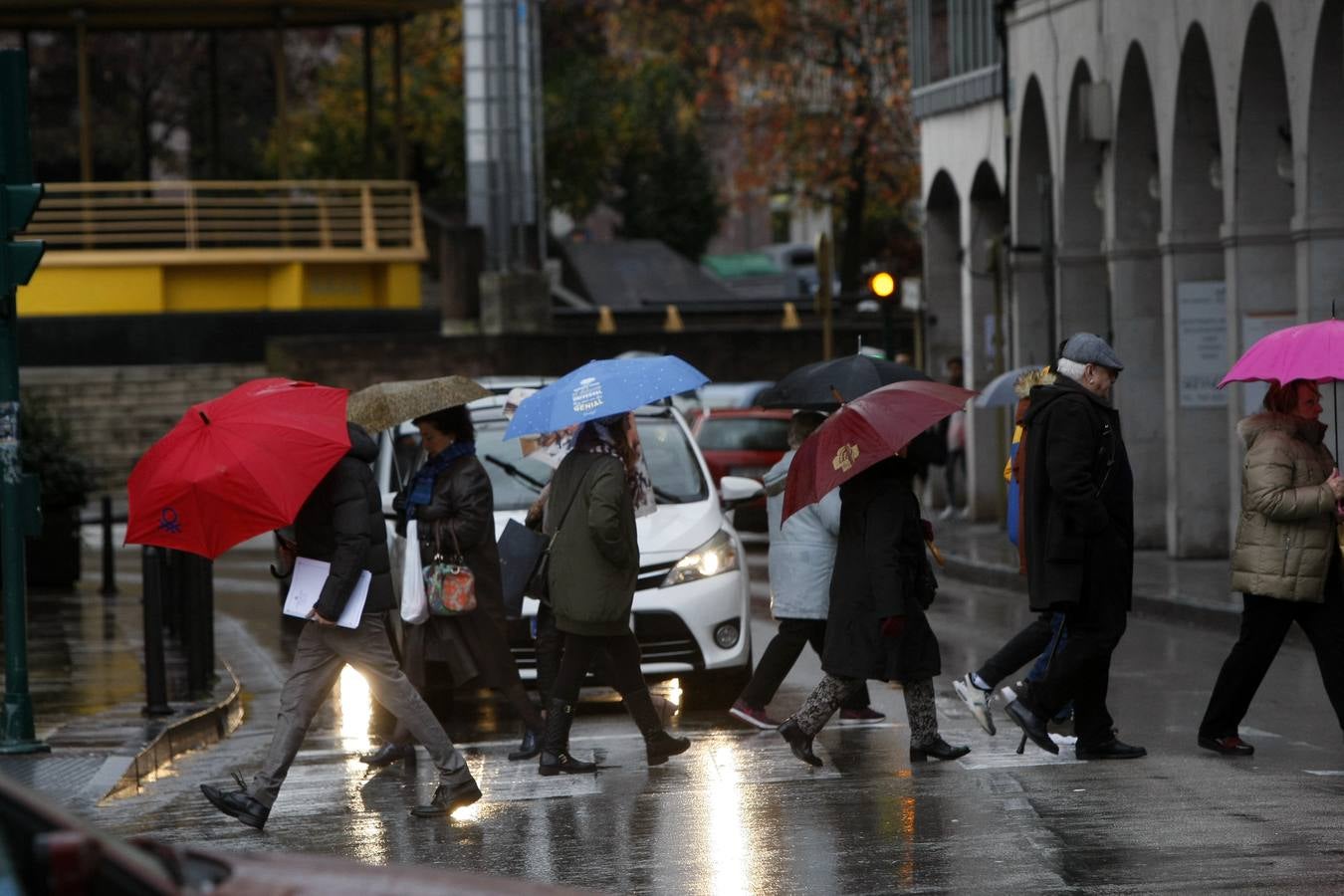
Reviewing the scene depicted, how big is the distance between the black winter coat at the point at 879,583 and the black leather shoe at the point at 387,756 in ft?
7.04

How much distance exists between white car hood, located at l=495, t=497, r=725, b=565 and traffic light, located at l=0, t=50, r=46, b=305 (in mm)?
2821

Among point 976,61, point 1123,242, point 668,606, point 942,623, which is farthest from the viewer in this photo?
point 976,61

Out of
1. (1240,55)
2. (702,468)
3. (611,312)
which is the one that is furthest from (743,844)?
(611,312)

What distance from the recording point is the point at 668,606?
12.5 metres

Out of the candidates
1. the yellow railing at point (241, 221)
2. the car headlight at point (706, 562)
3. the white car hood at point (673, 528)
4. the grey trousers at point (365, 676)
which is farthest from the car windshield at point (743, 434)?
the grey trousers at point (365, 676)

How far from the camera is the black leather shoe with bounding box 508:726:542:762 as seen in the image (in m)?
11.0

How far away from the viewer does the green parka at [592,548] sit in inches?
404

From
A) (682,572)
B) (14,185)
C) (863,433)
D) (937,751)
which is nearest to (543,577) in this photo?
(863,433)

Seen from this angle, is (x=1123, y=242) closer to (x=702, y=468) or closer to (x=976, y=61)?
(x=976, y=61)

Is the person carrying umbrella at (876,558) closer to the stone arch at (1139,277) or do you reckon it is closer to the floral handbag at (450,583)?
the floral handbag at (450,583)

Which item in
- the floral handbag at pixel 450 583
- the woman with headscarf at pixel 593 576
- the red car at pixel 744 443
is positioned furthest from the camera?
the red car at pixel 744 443

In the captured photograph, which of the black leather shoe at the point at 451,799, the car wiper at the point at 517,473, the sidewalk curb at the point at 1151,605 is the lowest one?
the sidewalk curb at the point at 1151,605

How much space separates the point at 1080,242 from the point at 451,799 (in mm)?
17199

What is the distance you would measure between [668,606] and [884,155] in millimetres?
34976
